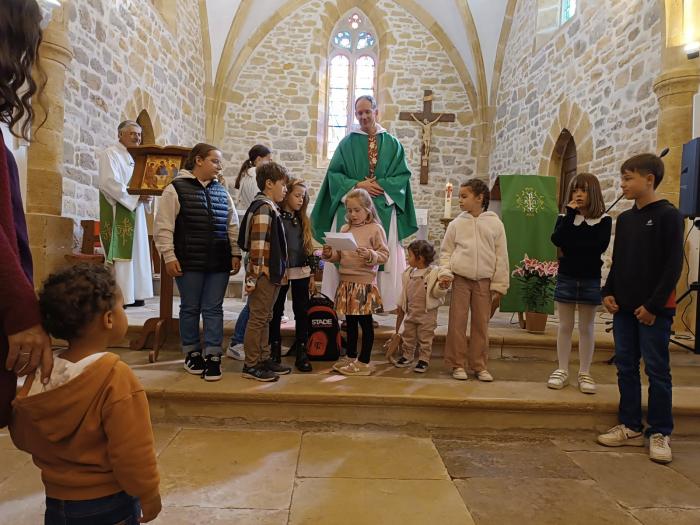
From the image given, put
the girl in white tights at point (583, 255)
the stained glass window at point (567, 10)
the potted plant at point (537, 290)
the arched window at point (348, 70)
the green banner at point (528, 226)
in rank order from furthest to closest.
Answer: the arched window at point (348, 70) < the stained glass window at point (567, 10) < the green banner at point (528, 226) < the potted plant at point (537, 290) < the girl in white tights at point (583, 255)

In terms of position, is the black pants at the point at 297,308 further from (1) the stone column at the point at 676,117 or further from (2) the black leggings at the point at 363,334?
(1) the stone column at the point at 676,117

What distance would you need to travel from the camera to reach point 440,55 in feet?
34.3

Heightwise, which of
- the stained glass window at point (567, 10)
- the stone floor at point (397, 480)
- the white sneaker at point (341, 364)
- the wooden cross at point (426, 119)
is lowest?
the stone floor at point (397, 480)

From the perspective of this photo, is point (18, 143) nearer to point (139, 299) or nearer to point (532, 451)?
point (139, 299)

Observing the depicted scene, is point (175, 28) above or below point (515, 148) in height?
above

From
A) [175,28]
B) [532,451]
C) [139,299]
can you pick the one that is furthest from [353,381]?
→ [175,28]

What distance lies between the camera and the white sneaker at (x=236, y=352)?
11.8 feet

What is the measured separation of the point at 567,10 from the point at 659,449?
7153 millimetres

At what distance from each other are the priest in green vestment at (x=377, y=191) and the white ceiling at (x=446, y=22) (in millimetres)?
6921

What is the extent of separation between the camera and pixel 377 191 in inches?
154

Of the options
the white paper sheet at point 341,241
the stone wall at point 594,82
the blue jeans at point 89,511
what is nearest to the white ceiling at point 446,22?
the stone wall at point 594,82

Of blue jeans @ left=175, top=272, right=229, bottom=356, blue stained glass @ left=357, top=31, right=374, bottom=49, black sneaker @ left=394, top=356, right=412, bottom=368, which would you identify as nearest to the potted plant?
black sneaker @ left=394, top=356, right=412, bottom=368

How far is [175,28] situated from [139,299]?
5.04 m

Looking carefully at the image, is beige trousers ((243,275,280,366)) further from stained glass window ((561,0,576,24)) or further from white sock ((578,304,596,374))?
stained glass window ((561,0,576,24))
